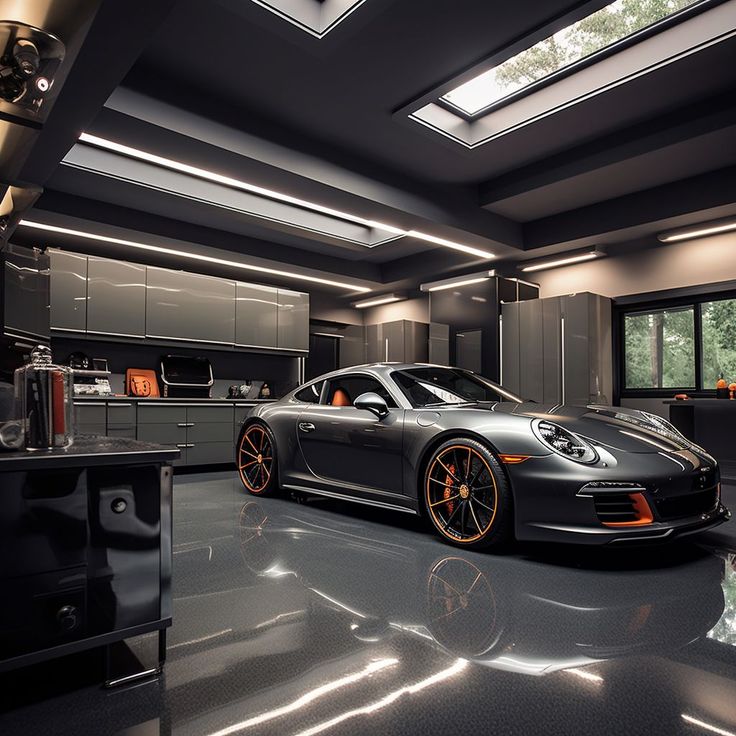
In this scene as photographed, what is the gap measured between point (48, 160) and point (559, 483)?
14.3 ft

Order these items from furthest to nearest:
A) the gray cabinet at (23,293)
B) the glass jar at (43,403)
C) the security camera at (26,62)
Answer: the gray cabinet at (23,293)
the security camera at (26,62)
the glass jar at (43,403)

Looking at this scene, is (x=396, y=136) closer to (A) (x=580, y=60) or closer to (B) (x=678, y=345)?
(A) (x=580, y=60)

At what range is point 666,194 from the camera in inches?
214

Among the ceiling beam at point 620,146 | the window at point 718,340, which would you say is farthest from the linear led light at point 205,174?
the window at point 718,340

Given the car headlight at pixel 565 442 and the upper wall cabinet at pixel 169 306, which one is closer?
the car headlight at pixel 565 442

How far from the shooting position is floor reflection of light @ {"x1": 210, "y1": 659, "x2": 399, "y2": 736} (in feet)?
4.22

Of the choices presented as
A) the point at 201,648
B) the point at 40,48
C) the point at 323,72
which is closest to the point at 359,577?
the point at 201,648

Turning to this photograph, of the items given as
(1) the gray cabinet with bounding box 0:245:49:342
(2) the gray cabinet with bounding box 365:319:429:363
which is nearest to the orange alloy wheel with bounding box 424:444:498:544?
(1) the gray cabinet with bounding box 0:245:49:342

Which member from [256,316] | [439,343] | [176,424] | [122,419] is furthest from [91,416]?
[439,343]

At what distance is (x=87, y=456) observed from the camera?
1438 mm

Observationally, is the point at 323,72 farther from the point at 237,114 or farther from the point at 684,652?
the point at 684,652

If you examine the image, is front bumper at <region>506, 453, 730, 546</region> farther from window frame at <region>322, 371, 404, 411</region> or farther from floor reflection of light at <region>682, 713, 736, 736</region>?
floor reflection of light at <region>682, 713, 736, 736</region>

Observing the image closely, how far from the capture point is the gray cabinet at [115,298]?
600cm

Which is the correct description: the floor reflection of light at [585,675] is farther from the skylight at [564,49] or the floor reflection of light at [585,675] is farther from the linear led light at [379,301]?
the linear led light at [379,301]
